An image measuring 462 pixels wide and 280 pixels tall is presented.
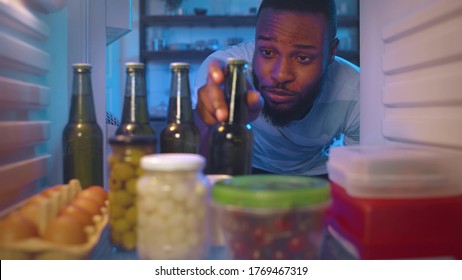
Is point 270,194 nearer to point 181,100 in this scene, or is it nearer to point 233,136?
point 233,136

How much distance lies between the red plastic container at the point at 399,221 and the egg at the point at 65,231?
1.33ft

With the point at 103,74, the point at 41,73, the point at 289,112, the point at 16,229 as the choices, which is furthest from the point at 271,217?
the point at 289,112

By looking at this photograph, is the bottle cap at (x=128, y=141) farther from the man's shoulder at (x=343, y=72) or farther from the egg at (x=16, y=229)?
the man's shoulder at (x=343, y=72)

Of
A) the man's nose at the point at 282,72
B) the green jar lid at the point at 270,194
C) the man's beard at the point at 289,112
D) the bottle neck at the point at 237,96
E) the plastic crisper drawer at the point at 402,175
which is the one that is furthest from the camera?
the man's beard at the point at 289,112

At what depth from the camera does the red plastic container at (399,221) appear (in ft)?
2.11

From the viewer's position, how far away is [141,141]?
72 cm

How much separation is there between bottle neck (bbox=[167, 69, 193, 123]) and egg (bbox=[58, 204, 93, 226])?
26 cm

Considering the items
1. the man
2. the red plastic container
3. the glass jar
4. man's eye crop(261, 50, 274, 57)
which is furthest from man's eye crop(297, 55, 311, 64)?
the glass jar

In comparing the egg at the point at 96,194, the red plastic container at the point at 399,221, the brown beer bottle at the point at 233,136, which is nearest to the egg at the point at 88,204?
the egg at the point at 96,194

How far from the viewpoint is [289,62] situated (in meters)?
1.59

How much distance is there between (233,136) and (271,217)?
25cm
